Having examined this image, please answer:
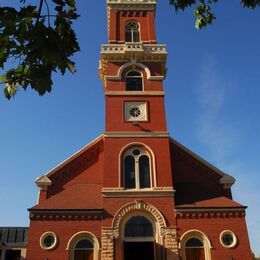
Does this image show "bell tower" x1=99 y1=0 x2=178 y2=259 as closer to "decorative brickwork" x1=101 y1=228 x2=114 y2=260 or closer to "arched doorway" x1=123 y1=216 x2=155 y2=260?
"decorative brickwork" x1=101 y1=228 x2=114 y2=260

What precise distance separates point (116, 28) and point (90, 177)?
10.9 m

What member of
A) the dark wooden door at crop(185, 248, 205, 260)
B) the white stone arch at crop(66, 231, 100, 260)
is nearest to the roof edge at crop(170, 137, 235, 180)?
the dark wooden door at crop(185, 248, 205, 260)

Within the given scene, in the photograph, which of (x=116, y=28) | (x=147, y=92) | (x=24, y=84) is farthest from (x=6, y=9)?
(x=116, y=28)

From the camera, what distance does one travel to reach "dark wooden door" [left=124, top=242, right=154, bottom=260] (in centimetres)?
1869

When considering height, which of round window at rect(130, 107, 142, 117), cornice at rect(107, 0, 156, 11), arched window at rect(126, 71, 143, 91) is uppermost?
cornice at rect(107, 0, 156, 11)

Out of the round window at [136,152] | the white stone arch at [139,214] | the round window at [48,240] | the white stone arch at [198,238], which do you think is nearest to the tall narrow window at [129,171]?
the round window at [136,152]

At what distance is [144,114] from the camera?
22516mm

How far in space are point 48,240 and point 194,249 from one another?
7647 mm

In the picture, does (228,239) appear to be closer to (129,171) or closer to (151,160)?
(151,160)

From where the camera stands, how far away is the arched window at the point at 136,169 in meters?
20.5

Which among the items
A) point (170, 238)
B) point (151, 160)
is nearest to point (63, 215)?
point (170, 238)

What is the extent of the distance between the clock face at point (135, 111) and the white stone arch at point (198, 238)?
7.31 m

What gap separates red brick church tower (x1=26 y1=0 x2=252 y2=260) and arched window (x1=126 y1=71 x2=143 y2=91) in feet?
0.21

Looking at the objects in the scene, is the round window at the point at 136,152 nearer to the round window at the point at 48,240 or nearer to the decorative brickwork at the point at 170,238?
the decorative brickwork at the point at 170,238
